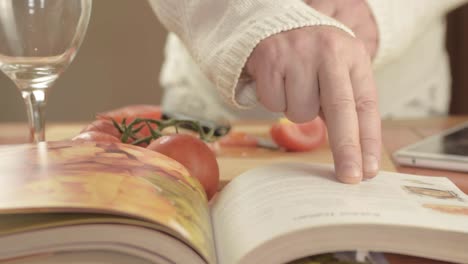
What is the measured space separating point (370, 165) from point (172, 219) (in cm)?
23

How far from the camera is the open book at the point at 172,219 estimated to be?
1.51 ft

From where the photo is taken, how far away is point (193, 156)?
0.68 meters

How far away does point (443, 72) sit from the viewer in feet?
5.30

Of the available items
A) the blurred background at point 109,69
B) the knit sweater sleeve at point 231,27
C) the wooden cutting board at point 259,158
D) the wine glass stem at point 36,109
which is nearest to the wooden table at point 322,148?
the wooden cutting board at point 259,158

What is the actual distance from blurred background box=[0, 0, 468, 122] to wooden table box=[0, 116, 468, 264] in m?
1.38

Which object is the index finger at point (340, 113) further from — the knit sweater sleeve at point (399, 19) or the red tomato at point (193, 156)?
the knit sweater sleeve at point (399, 19)

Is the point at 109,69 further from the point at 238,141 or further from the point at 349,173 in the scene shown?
the point at 349,173

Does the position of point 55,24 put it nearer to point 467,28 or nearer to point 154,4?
point 154,4

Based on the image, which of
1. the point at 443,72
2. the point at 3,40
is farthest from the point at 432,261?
the point at 443,72

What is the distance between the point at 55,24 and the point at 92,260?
1.02 ft

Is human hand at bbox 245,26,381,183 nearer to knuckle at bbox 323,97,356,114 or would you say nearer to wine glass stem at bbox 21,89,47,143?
knuckle at bbox 323,97,356,114

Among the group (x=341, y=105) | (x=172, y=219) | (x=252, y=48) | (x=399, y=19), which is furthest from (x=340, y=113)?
(x=399, y=19)

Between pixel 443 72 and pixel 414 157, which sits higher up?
pixel 414 157

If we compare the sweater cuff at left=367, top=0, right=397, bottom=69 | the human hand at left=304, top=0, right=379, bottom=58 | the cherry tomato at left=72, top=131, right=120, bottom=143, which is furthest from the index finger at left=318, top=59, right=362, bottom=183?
the sweater cuff at left=367, top=0, right=397, bottom=69
